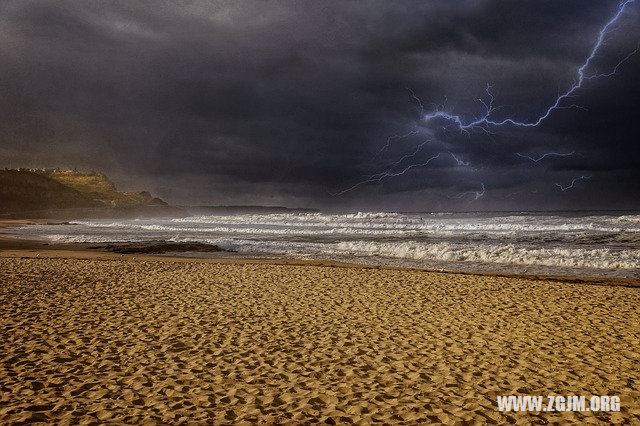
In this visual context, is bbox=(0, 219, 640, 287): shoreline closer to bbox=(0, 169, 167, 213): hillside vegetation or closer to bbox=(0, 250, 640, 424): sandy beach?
bbox=(0, 250, 640, 424): sandy beach

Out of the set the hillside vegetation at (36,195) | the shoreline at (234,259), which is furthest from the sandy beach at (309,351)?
the hillside vegetation at (36,195)

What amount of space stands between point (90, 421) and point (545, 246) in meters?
27.6

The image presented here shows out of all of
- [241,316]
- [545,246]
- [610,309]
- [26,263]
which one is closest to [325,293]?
[241,316]

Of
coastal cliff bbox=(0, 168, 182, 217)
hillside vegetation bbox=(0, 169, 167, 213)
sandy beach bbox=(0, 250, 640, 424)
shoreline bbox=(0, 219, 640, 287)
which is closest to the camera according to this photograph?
sandy beach bbox=(0, 250, 640, 424)

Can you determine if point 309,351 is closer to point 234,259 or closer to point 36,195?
point 234,259

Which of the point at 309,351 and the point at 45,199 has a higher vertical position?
the point at 45,199

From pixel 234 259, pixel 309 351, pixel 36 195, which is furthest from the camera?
pixel 36 195

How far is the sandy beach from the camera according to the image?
5.23m

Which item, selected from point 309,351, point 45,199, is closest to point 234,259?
point 309,351

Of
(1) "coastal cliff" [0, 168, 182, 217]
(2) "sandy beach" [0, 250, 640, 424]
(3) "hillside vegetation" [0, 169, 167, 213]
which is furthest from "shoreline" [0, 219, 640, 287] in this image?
(3) "hillside vegetation" [0, 169, 167, 213]

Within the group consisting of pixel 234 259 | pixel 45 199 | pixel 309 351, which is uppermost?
pixel 45 199

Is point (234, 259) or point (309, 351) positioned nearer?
point (309, 351)

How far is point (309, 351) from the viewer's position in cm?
743

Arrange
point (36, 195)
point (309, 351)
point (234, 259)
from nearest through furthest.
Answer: point (309, 351)
point (234, 259)
point (36, 195)
